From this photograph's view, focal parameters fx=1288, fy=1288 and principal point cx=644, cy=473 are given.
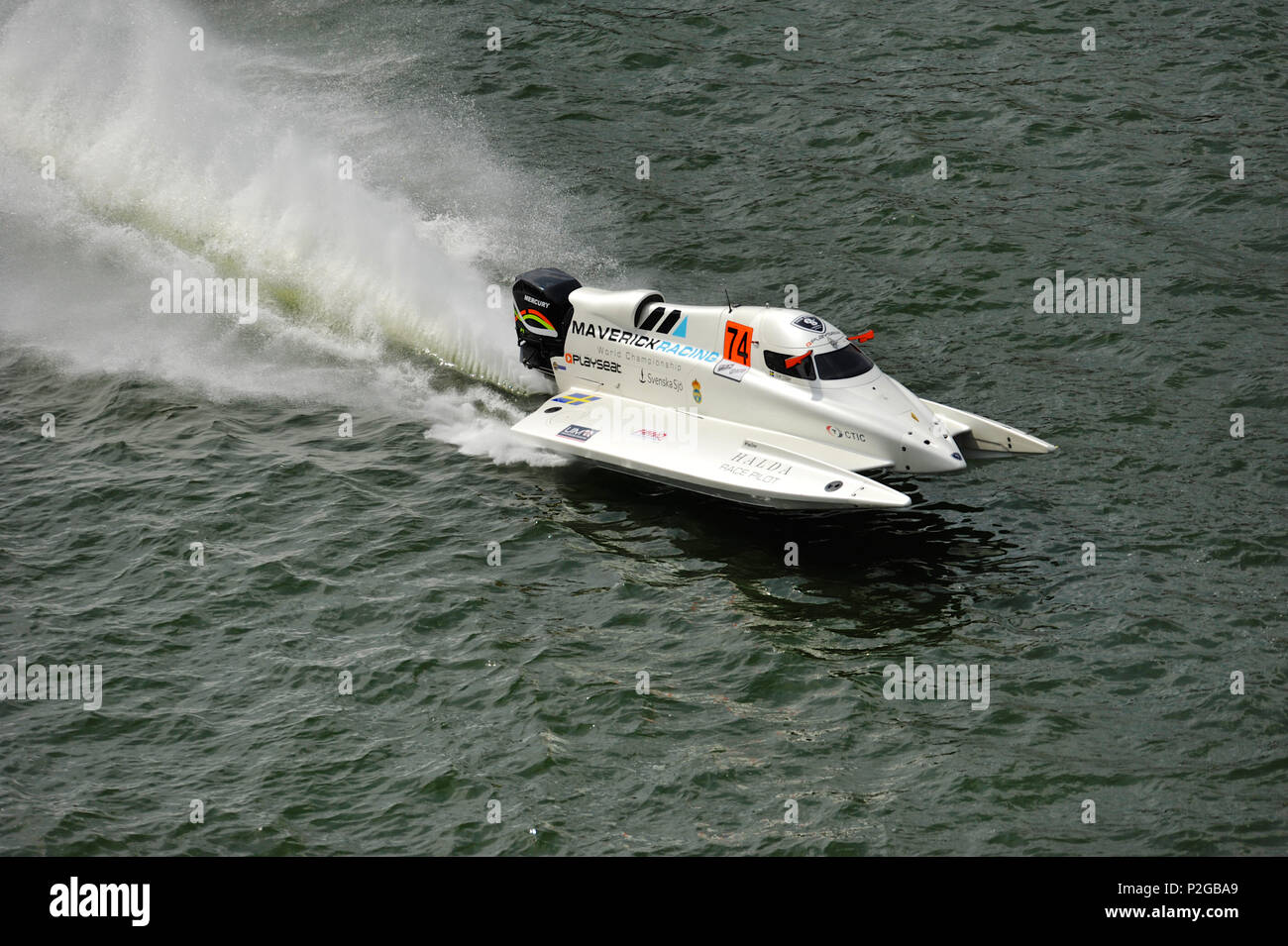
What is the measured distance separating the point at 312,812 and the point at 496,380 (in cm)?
1067

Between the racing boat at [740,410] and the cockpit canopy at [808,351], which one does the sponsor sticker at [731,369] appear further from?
the cockpit canopy at [808,351]

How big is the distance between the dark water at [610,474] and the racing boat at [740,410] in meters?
→ 0.96

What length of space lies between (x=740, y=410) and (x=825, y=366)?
1542mm

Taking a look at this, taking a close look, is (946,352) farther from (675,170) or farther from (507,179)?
(507,179)

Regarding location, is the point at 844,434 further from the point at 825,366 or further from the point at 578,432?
the point at 578,432

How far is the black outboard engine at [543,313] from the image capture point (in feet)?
74.2

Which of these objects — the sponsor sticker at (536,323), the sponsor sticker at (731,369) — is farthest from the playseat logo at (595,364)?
the sponsor sticker at (731,369)

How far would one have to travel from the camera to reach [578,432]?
70.2 ft

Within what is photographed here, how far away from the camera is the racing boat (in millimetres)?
19359

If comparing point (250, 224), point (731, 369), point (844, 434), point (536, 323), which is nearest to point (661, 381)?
point (731, 369)

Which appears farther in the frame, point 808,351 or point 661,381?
point 661,381

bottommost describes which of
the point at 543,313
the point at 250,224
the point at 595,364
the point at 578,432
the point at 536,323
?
the point at 578,432

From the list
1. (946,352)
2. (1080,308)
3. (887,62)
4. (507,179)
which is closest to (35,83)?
(507,179)
